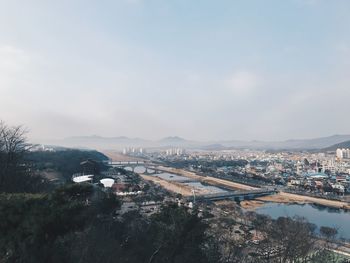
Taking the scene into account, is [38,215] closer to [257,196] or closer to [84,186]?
[84,186]

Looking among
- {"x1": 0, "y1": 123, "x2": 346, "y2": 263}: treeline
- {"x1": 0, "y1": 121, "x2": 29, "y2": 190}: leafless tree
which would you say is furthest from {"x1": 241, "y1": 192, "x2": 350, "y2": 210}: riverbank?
{"x1": 0, "y1": 121, "x2": 29, "y2": 190}: leafless tree

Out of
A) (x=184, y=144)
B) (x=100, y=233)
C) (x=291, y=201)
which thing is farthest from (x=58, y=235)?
(x=184, y=144)

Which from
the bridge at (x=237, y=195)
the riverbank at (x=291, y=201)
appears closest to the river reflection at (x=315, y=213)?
the riverbank at (x=291, y=201)

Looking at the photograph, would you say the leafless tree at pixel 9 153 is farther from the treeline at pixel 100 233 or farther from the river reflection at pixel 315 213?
the river reflection at pixel 315 213

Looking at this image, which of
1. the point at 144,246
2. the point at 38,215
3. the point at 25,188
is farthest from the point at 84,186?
the point at 25,188

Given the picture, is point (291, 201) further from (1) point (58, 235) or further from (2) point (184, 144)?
(2) point (184, 144)

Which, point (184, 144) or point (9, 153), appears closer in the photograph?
point (9, 153)

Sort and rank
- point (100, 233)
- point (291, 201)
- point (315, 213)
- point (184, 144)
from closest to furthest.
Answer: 1. point (100, 233)
2. point (315, 213)
3. point (291, 201)
4. point (184, 144)

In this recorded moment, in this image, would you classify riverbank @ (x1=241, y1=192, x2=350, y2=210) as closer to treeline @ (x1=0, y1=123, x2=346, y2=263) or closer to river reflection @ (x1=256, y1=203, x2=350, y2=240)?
river reflection @ (x1=256, y1=203, x2=350, y2=240)
